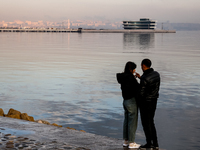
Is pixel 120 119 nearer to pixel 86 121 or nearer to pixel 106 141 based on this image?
pixel 86 121

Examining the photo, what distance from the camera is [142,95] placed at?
24.5 feet

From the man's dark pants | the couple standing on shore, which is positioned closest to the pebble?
the couple standing on shore

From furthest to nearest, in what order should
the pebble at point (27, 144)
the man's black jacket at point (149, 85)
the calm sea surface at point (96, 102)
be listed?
the calm sea surface at point (96, 102) → the pebble at point (27, 144) → the man's black jacket at point (149, 85)

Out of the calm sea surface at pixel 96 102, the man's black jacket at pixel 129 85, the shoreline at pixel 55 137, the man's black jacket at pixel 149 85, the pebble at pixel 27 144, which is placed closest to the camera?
the man's black jacket at pixel 149 85

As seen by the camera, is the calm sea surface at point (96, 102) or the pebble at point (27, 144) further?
the calm sea surface at point (96, 102)

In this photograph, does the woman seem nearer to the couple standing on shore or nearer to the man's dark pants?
the couple standing on shore

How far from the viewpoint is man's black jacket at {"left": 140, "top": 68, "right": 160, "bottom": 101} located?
743 centimetres

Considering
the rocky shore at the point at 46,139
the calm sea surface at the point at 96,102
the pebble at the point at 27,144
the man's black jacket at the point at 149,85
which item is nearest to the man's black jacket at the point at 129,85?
the man's black jacket at the point at 149,85

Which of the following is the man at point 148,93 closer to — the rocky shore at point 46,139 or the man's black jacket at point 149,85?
the man's black jacket at point 149,85

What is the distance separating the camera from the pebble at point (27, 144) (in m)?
7.73

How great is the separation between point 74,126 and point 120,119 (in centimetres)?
207

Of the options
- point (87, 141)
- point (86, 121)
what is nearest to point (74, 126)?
point (86, 121)

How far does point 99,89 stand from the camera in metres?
20.7

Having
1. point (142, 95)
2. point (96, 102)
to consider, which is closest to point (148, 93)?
point (142, 95)
